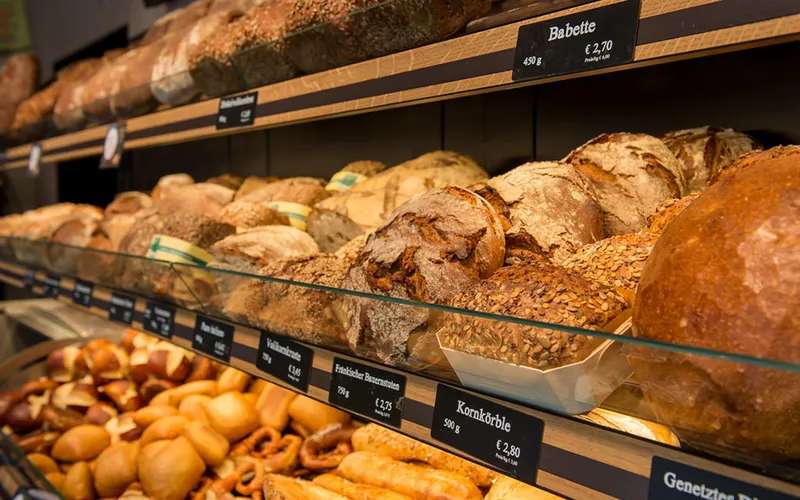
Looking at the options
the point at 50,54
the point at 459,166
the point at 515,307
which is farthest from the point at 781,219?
the point at 50,54

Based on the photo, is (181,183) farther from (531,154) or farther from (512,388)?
(512,388)

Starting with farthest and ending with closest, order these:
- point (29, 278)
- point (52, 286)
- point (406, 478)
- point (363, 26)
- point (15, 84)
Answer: point (15, 84) → point (29, 278) → point (52, 286) → point (363, 26) → point (406, 478)

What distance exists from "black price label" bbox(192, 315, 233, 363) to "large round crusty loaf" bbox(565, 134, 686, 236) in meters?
0.71

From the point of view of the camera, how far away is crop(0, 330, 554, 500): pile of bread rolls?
3.89 ft

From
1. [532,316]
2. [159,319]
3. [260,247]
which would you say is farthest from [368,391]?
[159,319]

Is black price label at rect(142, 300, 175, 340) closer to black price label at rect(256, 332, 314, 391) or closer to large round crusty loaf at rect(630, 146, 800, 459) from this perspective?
black price label at rect(256, 332, 314, 391)

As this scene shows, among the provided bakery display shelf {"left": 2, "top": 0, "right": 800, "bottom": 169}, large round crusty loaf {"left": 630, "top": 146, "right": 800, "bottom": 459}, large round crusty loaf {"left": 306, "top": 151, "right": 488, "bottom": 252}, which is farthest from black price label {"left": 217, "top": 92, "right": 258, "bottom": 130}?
large round crusty loaf {"left": 630, "top": 146, "right": 800, "bottom": 459}

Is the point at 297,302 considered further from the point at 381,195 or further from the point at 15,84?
the point at 15,84

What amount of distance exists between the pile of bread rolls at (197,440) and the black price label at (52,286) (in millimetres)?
219

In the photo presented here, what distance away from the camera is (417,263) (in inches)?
34.8

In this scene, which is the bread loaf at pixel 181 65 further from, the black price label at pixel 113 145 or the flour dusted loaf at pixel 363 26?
the flour dusted loaf at pixel 363 26

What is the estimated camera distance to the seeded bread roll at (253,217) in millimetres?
1659

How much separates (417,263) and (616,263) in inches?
10.2

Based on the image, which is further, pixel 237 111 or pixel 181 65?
pixel 181 65
